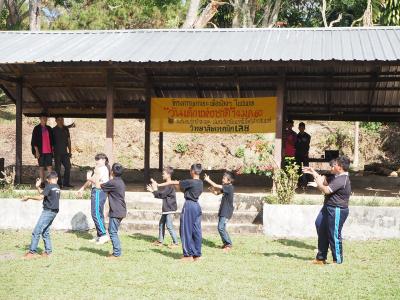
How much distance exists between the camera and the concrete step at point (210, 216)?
10.3 metres

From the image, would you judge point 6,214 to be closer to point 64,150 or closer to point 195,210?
point 64,150

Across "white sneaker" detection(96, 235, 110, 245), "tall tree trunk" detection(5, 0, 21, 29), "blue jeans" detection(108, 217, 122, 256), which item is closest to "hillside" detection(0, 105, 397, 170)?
"tall tree trunk" detection(5, 0, 21, 29)

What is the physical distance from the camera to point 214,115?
12.7m

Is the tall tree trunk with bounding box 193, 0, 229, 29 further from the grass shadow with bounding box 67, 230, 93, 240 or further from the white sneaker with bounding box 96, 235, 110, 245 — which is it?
the white sneaker with bounding box 96, 235, 110, 245

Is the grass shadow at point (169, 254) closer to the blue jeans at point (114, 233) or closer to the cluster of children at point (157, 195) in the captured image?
the cluster of children at point (157, 195)

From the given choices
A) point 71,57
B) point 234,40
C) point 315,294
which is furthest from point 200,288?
point 234,40

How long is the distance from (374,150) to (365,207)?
1595 centimetres

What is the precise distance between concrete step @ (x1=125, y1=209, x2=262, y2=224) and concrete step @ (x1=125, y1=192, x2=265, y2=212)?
0.26 m

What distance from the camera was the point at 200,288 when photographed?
646cm

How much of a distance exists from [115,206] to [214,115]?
519 cm

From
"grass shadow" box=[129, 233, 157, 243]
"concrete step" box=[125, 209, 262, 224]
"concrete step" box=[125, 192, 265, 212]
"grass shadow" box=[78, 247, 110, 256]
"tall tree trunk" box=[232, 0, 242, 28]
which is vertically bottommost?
"grass shadow" box=[78, 247, 110, 256]

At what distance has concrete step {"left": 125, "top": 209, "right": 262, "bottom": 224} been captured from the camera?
Answer: 1028 centimetres

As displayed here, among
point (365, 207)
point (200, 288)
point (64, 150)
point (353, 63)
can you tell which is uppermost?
point (353, 63)

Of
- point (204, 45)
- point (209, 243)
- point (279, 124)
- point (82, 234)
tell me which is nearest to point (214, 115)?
point (204, 45)
